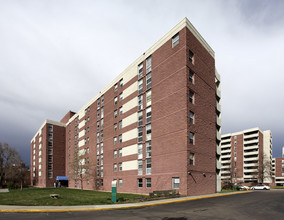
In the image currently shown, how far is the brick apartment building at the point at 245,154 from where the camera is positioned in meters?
100

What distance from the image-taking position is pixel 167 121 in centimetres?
3103

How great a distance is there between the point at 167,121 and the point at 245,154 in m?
87.0

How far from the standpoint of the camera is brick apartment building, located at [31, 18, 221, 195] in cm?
2922

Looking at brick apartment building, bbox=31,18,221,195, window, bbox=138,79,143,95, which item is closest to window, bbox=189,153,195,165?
brick apartment building, bbox=31,18,221,195

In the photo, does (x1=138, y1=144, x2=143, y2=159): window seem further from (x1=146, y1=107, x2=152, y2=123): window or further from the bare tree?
the bare tree

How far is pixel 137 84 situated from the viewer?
128 feet

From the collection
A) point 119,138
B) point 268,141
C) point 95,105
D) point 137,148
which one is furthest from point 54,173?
point 268,141

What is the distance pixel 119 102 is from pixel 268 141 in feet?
309

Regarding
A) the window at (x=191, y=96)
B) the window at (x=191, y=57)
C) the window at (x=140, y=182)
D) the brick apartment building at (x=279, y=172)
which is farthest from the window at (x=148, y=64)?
the brick apartment building at (x=279, y=172)

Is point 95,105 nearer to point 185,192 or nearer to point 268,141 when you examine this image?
point 185,192

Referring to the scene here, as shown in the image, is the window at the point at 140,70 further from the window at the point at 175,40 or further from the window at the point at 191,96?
the window at the point at 191,96

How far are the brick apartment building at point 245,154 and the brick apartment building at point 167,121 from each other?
69124 mm

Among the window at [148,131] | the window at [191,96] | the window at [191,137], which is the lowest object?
the window at [191,137]

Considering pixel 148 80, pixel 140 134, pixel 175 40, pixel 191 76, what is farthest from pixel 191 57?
pixel 140 134
